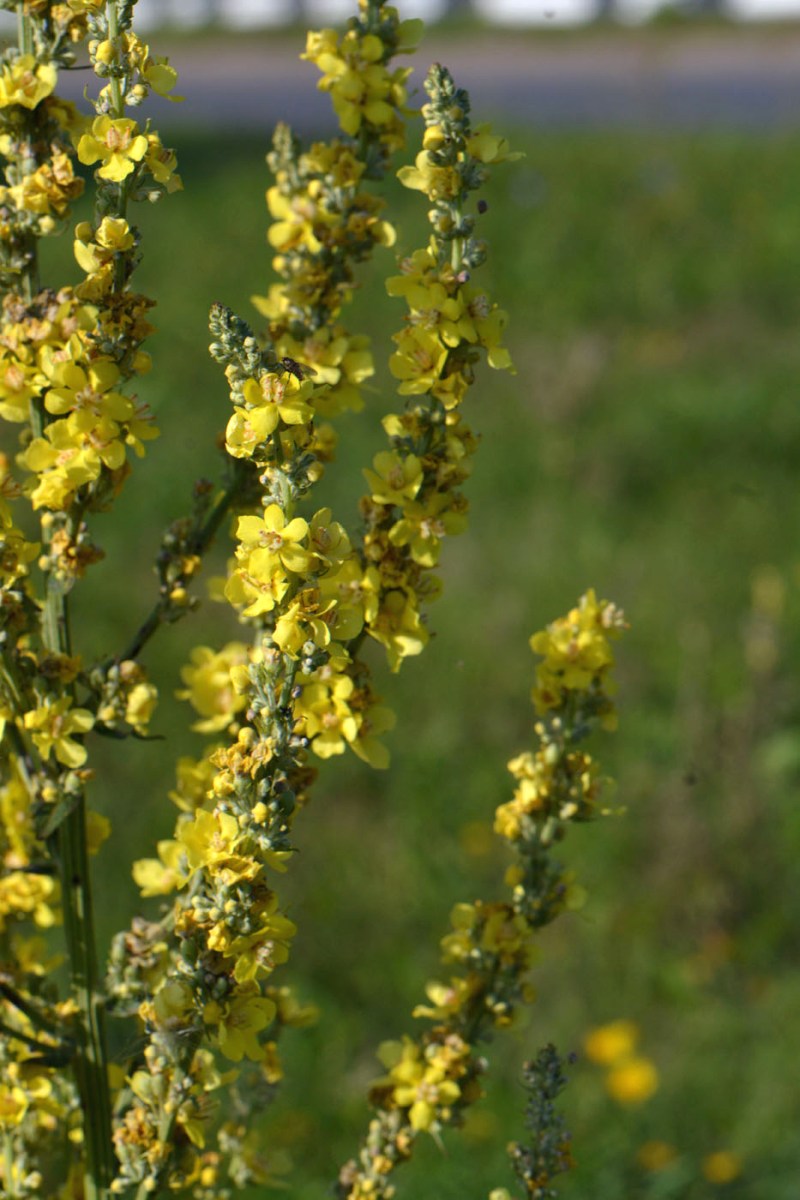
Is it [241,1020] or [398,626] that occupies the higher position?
[398,626]

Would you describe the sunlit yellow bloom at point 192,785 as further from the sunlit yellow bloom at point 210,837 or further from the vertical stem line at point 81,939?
the sunlit yellow bloom at point 210,837

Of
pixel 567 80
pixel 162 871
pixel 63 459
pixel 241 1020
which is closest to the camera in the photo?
A: pixel 241 1020

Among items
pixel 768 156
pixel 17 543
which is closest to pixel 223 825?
pixel 17 543

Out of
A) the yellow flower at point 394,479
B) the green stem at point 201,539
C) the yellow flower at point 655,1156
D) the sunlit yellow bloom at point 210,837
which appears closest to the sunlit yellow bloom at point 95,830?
the green stem at point 201,539

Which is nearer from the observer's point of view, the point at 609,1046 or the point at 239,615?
the point at 239,615

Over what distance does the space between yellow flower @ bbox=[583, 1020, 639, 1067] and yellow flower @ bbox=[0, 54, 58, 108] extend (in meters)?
3.23

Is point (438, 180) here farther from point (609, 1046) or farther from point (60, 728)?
point (609, 1046)

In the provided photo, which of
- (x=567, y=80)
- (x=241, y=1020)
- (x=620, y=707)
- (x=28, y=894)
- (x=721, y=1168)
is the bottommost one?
(x=241, y=1020)

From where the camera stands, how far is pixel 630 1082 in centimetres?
394

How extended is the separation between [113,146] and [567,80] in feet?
59.2

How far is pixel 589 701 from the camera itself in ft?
5.94

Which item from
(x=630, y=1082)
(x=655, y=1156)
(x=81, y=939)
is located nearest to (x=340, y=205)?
(x=81, y=939)

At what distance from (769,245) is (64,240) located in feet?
16.8

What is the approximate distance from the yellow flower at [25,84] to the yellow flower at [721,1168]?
312 centimetres
